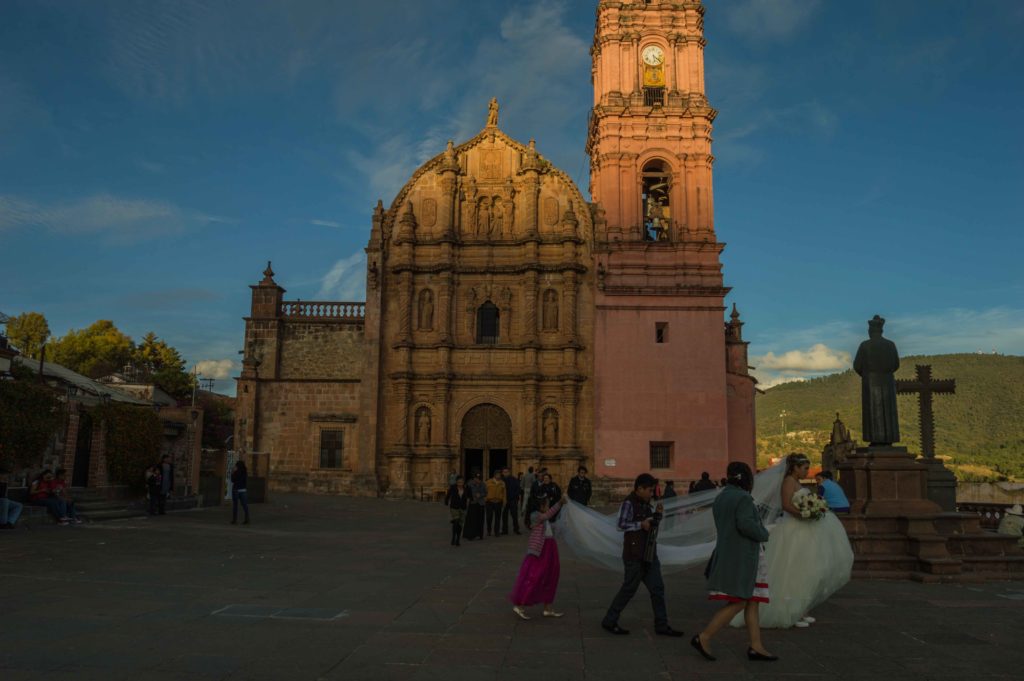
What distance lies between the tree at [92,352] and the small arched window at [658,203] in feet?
137

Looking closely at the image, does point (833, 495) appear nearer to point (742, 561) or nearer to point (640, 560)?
point (640, 560)

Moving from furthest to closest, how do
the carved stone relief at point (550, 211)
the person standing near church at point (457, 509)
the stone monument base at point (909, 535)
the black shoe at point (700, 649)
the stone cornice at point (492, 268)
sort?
the carved stone relief at point (550, 211) → the stone cornice at point (492, 268) → the person standing near church at point (457, 509) → the stone monument base at point (909, 535) → the black shoe at point (700, 649)

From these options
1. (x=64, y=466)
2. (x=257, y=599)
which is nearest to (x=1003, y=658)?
(x=257, y=599)

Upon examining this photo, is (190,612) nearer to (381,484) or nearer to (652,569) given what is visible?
(652,569)

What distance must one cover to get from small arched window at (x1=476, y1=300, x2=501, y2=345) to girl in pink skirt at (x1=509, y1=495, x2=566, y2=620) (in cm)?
2420

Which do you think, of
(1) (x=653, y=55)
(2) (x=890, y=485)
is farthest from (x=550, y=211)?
(2) (x=890, y=485)

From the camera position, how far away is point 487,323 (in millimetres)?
32875

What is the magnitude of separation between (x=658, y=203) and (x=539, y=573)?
28.1m

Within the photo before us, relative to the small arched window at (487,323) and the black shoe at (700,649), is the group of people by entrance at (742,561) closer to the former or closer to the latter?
the black shoe at (700,649)

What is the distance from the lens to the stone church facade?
3106cm

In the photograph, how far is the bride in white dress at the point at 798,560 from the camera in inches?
307

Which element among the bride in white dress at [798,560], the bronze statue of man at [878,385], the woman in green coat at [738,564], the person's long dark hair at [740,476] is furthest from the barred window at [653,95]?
the woman in green coat at [738,564]

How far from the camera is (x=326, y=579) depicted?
10.6 meters

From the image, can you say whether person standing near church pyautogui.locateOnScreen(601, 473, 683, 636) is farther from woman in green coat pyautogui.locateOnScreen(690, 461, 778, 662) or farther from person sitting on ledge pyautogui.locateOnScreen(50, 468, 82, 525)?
person sitting on ledge pyautogui.locateOnScreen(50, 468, 82, 525)
